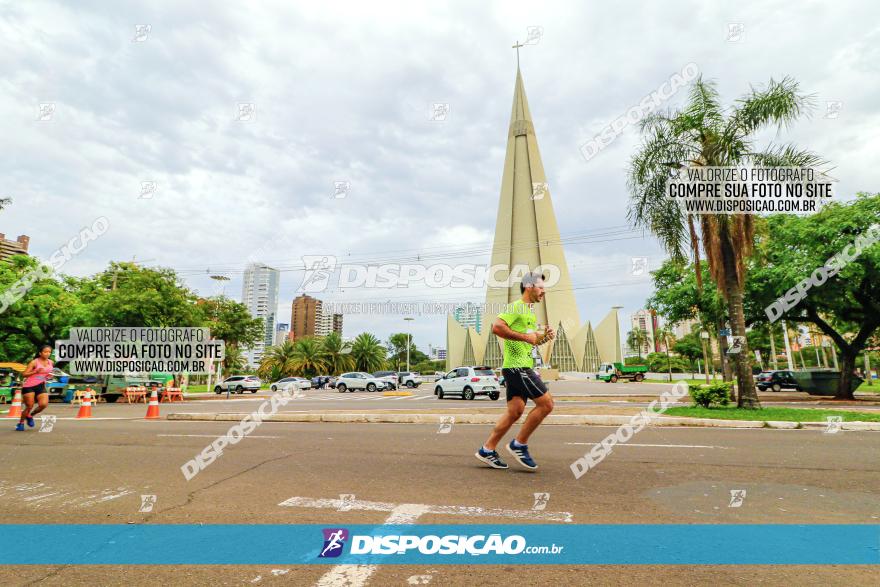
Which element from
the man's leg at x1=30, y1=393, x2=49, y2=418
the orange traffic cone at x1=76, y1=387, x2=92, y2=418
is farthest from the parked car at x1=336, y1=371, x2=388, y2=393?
the man's leg at x1=30, y1=393, x2=49, y2=418

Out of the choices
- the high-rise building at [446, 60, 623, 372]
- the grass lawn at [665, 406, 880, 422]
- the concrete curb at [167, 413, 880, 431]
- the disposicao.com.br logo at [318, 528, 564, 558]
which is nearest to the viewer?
the disposicao.com.br logo at [318, 528, 564, 558]

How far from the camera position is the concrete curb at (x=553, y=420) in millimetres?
9570

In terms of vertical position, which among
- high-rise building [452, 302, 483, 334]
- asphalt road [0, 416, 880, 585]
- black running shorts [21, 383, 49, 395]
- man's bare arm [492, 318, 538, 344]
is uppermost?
high-rise building [452, 302, 483, 334]

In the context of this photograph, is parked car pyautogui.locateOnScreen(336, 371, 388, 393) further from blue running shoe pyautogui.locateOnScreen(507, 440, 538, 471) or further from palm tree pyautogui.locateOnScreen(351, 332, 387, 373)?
blue running shoe pyautogui.locateOnScreen(507, 440, 538, 471)

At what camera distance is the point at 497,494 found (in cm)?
413

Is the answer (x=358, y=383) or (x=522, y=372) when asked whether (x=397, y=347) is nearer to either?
(x=358, y=383)

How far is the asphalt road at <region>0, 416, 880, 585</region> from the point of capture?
101 inches

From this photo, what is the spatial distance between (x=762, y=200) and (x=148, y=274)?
32920 millimetres

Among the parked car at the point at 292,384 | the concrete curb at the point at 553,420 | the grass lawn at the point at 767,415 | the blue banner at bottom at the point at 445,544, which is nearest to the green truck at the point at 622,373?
the parked car at the point at 292,384

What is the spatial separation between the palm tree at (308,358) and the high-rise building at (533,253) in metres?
34.5

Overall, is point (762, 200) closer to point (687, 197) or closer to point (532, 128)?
point (687, 197)

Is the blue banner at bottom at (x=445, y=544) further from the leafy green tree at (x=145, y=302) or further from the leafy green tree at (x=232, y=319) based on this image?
the leafy green tree at (x=232, y=319)

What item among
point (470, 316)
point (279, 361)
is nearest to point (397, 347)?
point (470, 316)

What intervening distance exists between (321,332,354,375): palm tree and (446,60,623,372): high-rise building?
3084cm
